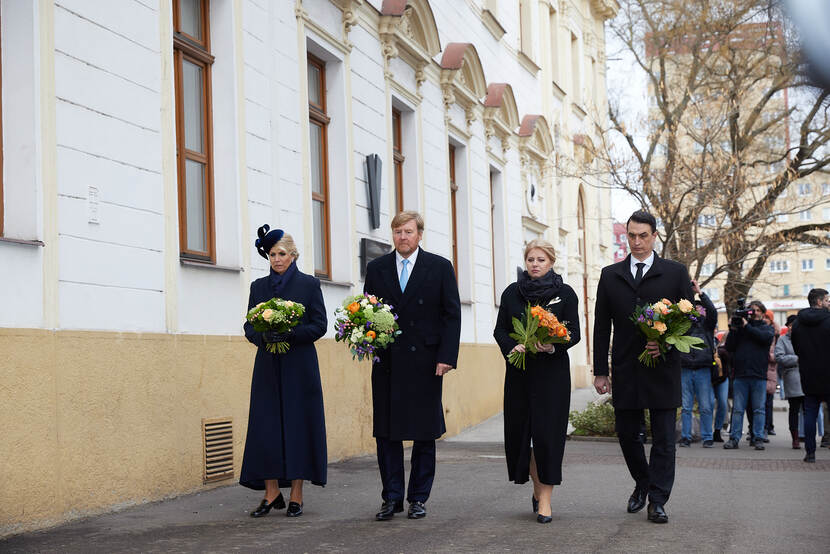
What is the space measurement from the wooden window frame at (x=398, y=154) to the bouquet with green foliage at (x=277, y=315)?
8.47m

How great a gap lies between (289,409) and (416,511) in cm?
105

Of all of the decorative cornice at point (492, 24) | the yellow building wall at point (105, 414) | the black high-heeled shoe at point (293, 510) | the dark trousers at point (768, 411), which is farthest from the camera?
the decorative cornice at point (492, 24)

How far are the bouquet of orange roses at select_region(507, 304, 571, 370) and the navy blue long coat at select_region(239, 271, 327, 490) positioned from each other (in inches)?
50.4

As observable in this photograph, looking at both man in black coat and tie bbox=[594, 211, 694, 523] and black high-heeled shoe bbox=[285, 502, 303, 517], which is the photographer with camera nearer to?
man in black coat and tie bbox=[594, 211, 694, 523]

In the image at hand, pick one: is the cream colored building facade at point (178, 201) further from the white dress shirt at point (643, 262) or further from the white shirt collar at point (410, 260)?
the white dress shirt at point (643, 262)

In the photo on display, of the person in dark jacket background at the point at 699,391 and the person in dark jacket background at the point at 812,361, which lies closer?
the person in dark jacket background at the point at 812,361

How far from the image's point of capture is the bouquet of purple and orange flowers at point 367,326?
6.84 metres

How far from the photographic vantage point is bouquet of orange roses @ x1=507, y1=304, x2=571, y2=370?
265 inches

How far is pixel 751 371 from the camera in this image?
13711mm

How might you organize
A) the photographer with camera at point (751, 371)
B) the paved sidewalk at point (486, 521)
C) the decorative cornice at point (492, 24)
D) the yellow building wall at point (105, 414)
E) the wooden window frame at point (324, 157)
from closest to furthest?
1. the paved sidewalk at point (486, 521)
2. the yellow building wall at point (105, 414)
3. the wooden window frame at point (324, 157)
4. the photographer with camera at point (751, 371)
5. the decorative cornice at point (492, 24)

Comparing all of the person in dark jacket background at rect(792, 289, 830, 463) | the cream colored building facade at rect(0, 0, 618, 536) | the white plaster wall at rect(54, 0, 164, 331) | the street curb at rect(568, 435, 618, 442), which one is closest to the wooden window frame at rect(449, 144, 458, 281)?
the cream colored building facade at rect(0, 0, 618, 536)

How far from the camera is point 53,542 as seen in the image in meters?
6.00

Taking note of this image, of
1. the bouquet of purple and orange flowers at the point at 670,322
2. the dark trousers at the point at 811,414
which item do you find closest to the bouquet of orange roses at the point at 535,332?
the bouquet of purple and orange flowers at the point at 670,322

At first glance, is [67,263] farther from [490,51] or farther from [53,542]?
[490,51]
